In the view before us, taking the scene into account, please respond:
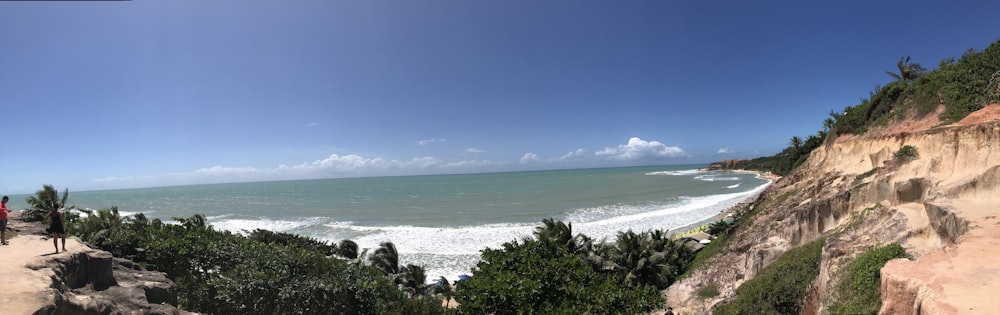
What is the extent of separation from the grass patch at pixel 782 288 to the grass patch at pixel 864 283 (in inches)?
82.9

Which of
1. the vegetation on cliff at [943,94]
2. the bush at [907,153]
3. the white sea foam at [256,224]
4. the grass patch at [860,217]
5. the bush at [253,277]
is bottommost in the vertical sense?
the white sea foam at [256,224]

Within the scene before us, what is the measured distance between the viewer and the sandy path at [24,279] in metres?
7.85

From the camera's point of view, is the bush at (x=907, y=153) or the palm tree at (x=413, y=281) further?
the palm tree at (x=413, y=281)

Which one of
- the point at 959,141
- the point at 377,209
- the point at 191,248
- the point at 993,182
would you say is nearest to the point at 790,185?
the point at 959,141

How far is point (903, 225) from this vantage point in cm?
1004

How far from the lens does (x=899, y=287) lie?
639 cm

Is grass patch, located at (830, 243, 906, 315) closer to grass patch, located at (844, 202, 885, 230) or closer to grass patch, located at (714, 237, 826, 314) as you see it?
grass patch, located at (714, 237, 826, 314)

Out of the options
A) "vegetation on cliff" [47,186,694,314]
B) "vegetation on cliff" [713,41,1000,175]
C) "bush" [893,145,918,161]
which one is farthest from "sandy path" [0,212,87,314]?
"vegetation on cliff" [713,41,1000,175]

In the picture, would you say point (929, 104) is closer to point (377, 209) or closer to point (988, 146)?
point (988, 146)

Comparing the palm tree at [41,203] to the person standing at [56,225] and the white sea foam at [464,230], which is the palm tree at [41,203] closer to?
the white sea foam at [464,230]

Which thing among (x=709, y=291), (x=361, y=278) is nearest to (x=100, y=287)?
(x=361, y=278)

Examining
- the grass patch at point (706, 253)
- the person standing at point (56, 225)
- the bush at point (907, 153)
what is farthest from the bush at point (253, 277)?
the bush at point (907, 153)

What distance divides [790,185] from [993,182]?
66.8 ft

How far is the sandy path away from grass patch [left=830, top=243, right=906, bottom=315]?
49.8ft
